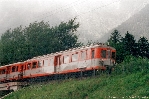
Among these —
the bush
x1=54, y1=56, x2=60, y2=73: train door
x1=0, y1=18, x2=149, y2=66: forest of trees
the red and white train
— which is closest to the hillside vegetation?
the bush

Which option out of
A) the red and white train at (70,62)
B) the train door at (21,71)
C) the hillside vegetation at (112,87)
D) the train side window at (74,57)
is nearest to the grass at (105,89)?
the hillside vegetation at (112,87)

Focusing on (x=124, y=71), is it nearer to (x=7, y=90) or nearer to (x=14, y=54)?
(x=7, y=90)

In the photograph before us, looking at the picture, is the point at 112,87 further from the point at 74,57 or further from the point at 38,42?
the point at 38,42

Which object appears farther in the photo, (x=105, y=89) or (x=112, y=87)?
(x=105, y=89)

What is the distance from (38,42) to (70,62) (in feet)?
115

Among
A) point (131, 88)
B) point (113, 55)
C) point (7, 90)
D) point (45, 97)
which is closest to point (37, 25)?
point (7, 90)

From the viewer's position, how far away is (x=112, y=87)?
19859 millimetres

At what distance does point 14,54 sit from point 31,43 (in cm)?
491

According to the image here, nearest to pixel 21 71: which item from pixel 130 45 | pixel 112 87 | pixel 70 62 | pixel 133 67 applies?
pixel 70 62

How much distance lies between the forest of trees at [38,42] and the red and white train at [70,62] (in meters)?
20.7

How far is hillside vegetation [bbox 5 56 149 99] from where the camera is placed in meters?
18.3

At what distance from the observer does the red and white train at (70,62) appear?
2696 cm

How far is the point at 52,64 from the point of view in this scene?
3231 cm

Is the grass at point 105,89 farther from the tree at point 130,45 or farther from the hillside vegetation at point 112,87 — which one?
the tree at point 130,45
